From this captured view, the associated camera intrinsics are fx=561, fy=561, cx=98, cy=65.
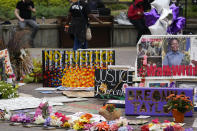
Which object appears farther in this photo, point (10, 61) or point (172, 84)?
point (10, 61)

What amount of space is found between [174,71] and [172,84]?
0.22 m

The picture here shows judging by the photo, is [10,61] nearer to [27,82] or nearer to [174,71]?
[27,82]

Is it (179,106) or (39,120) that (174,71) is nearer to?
(179,106)

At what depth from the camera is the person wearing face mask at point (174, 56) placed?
8.97m

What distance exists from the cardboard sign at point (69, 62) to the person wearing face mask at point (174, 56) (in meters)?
2.09

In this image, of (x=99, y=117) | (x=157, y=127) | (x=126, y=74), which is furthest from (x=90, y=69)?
(x=157, y=127)

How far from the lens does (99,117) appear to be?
7914 mm

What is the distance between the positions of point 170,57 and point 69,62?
8.90 ft

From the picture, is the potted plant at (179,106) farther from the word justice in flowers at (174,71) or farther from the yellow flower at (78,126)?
the yellow flower at (78,126)

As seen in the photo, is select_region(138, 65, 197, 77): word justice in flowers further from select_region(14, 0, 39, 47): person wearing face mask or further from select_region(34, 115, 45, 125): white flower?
select_region(14, 0, 39, 47): person wearing face mask

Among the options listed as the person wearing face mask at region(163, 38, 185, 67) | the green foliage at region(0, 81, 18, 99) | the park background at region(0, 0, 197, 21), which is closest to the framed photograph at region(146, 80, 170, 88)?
the person wearing face mask at region(163, 38, 185, 67)

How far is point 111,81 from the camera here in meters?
9.68

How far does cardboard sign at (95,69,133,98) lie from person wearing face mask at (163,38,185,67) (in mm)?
923

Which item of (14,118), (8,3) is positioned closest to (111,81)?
(14,118)
